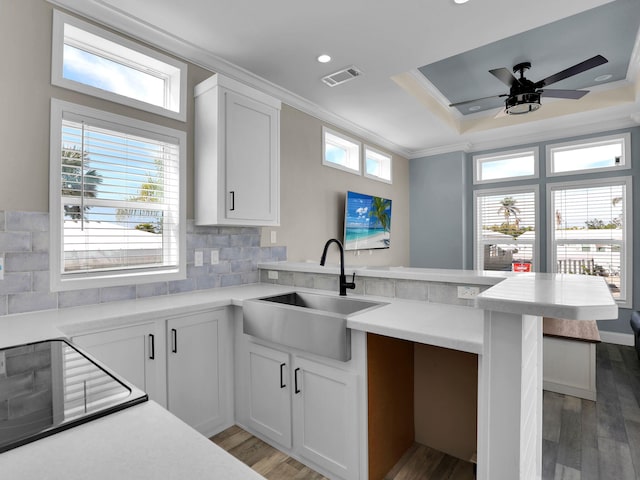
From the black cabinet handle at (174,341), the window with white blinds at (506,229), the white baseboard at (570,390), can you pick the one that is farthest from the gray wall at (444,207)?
the black cabinet handle at (174,341)

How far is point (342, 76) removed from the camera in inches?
125

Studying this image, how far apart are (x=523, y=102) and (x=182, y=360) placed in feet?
12.2

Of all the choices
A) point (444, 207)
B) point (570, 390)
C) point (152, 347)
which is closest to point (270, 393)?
point (152, 347)

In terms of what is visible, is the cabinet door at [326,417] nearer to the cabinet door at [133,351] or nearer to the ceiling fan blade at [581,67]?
the cabinet door at [133,351]

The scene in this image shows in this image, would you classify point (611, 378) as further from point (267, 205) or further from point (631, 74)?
point (267, 205)

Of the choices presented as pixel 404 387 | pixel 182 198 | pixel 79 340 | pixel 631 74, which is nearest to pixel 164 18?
pixel 182 198

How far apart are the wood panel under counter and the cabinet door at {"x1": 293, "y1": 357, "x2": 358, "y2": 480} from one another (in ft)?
0.36

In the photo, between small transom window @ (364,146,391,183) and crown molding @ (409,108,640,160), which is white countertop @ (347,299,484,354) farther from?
crown molding @ (409,108,640,160)

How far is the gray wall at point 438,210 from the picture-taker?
17.8ft

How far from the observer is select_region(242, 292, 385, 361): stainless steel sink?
1.69m

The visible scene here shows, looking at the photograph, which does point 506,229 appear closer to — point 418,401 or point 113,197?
point 418,401

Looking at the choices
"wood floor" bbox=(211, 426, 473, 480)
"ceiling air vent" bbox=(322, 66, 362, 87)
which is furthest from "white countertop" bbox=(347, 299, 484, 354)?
"ceiling air vent" bbox=(322, 66, 362, 87)

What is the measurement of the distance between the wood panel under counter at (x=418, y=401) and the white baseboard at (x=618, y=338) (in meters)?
3.66

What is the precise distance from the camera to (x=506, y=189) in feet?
17.2
